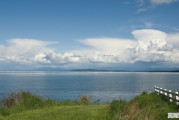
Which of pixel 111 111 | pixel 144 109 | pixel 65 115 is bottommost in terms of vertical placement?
pixel 65 115

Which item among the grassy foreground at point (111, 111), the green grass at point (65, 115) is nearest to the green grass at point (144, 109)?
the grassy foreground at point (111, 111)

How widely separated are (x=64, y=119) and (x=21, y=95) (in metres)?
10.6

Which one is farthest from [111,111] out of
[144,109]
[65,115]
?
[144,109]

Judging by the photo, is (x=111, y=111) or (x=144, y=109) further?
(x=111, y=111)

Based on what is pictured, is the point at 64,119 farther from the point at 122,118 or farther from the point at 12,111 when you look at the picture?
the point at 12,111

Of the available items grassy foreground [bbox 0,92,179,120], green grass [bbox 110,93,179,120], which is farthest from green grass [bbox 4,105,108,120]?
green grass [bbox 110,93,179,120]

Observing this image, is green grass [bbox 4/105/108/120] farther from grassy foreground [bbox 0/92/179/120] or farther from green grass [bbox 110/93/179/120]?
green grass [bbox 110/93/179/120]

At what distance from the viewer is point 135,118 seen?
21.0m

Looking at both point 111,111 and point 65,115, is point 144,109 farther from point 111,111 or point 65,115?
point 65,115

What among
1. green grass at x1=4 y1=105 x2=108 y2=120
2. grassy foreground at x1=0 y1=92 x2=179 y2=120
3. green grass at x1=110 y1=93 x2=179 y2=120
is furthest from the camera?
green grass at x1=4 y1=105 x2=108 y2=120

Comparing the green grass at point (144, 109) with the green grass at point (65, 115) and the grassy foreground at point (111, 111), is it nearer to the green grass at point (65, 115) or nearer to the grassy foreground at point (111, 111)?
the grassy foreground at point (111, 111)

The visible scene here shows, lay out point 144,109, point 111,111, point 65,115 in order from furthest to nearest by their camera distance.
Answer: point 65,115 → point 111,111 → point 144,109

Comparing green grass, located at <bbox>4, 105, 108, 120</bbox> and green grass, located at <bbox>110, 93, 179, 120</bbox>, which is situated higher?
green grass, located at <bbox>110, 93, 179, 120</bbox>

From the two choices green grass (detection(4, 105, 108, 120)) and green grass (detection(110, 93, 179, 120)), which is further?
green grass (detection(4, 105, 108, 120))
